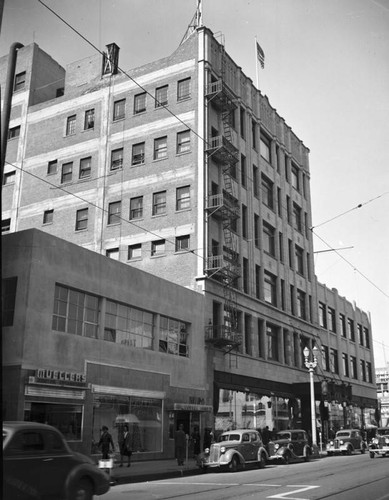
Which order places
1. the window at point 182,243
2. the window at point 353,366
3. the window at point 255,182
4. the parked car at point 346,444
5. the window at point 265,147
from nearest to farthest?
1. the parked car at point 346,444
2. the window at point 182,243
3. the window at point 255,182
4. the window at point 265,147
5. the window at point 353,366

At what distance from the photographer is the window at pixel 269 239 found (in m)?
44.2

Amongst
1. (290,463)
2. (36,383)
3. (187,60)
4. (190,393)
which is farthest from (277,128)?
(36,383)

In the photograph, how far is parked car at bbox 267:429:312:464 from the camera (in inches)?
1092

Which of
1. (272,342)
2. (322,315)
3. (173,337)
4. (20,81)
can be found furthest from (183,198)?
(322,315)

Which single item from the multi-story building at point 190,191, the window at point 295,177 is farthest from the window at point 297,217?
the window at point 295,177

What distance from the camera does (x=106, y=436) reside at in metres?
21.0

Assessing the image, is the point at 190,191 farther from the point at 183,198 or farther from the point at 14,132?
the point at 14,132

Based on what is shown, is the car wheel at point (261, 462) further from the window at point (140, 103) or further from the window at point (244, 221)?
the window at point (140, 103)

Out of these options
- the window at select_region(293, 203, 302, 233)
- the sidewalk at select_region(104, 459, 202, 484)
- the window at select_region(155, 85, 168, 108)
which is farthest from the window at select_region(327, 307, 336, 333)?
the sidewalk at select_region(104, 459, 202, 484)

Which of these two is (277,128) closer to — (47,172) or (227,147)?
(227,147)

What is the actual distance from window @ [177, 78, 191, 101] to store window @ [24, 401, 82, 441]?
24408 millimetres

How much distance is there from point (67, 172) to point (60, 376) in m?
23.7

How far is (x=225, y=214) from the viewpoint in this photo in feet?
121

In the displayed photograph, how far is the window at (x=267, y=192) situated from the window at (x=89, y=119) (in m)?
14.8
